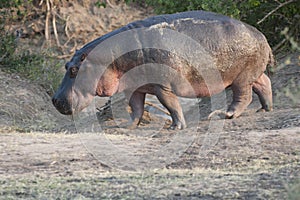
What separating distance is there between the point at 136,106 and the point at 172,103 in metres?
0.56

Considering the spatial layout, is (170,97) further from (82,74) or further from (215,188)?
(215,188)

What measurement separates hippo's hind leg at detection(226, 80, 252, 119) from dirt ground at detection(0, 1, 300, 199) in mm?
145

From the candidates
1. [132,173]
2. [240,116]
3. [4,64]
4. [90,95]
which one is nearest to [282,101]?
[240,116]

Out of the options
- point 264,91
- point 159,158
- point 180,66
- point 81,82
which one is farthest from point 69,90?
point 264,91

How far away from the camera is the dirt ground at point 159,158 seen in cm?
446

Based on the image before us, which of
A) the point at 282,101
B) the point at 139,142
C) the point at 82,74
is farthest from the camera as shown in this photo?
the point at 282,101

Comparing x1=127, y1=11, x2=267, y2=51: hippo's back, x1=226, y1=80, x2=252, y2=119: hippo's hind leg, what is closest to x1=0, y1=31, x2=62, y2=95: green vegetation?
x1=127, y1=11, x2=267, y2=51: hippo's back

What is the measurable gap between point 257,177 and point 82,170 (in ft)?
4.97

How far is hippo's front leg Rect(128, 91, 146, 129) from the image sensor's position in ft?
27.1

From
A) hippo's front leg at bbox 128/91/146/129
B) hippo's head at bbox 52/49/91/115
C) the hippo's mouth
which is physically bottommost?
hippo's front leg at bbox 128/91/146/129

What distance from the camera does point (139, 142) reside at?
6.86m

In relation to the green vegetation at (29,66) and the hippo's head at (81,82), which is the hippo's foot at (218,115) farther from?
the green vegetation at (29,66)

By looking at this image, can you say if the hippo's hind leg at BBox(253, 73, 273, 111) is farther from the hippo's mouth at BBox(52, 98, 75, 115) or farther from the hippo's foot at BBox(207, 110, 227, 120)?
the hippo's mouth at BBox(52, 98, 75, 115)

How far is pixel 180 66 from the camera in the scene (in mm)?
7926
